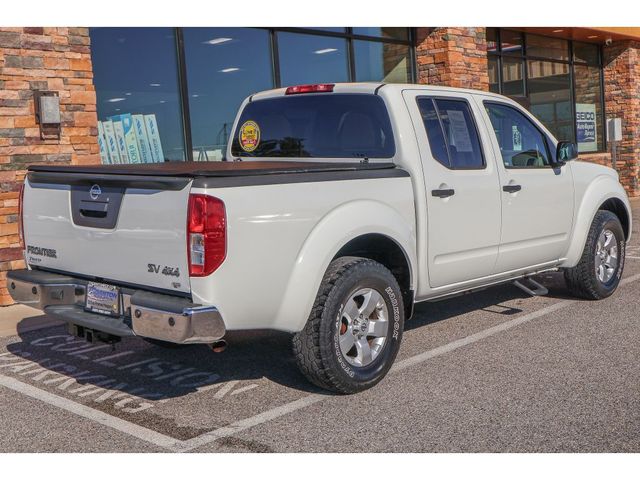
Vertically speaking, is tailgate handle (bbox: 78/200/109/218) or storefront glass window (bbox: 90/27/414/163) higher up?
storefront glass window (bbox: 90/27/414/163)

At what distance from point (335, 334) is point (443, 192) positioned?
54.1 inches

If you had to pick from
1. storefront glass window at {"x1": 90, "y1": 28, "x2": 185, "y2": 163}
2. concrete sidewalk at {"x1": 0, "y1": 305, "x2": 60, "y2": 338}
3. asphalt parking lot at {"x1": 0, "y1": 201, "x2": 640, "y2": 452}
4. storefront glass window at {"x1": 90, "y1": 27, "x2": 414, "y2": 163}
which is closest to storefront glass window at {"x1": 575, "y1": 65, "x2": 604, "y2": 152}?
storefront glass window at {"x1": 90, "y1": 27, "x2": 414, "y2": 163}

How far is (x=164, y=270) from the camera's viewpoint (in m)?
4.09

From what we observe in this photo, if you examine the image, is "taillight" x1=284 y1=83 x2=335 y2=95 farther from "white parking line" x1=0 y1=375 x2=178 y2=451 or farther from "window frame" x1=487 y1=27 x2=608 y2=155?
"window frame" x1=487 y1=27 x2=608 y2=155

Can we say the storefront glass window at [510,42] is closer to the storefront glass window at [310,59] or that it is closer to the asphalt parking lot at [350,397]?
the storefront glass window at [310,59]

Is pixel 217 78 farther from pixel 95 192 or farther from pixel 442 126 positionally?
pixel 95 192

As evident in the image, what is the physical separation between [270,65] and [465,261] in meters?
6.59

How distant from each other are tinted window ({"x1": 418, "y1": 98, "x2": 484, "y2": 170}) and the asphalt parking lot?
1.34 m

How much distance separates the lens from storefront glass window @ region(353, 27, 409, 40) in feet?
41.9

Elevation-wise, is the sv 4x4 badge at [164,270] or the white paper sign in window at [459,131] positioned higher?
the white paper sign in window at [459,131]

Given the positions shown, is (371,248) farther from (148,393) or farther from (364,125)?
(148,393)

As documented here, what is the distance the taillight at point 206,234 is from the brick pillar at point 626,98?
→ 1709 centimetres

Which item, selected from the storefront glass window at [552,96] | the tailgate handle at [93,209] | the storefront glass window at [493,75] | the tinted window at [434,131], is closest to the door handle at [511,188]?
the tinted window at [434,131]

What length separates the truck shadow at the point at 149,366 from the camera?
489 cm
